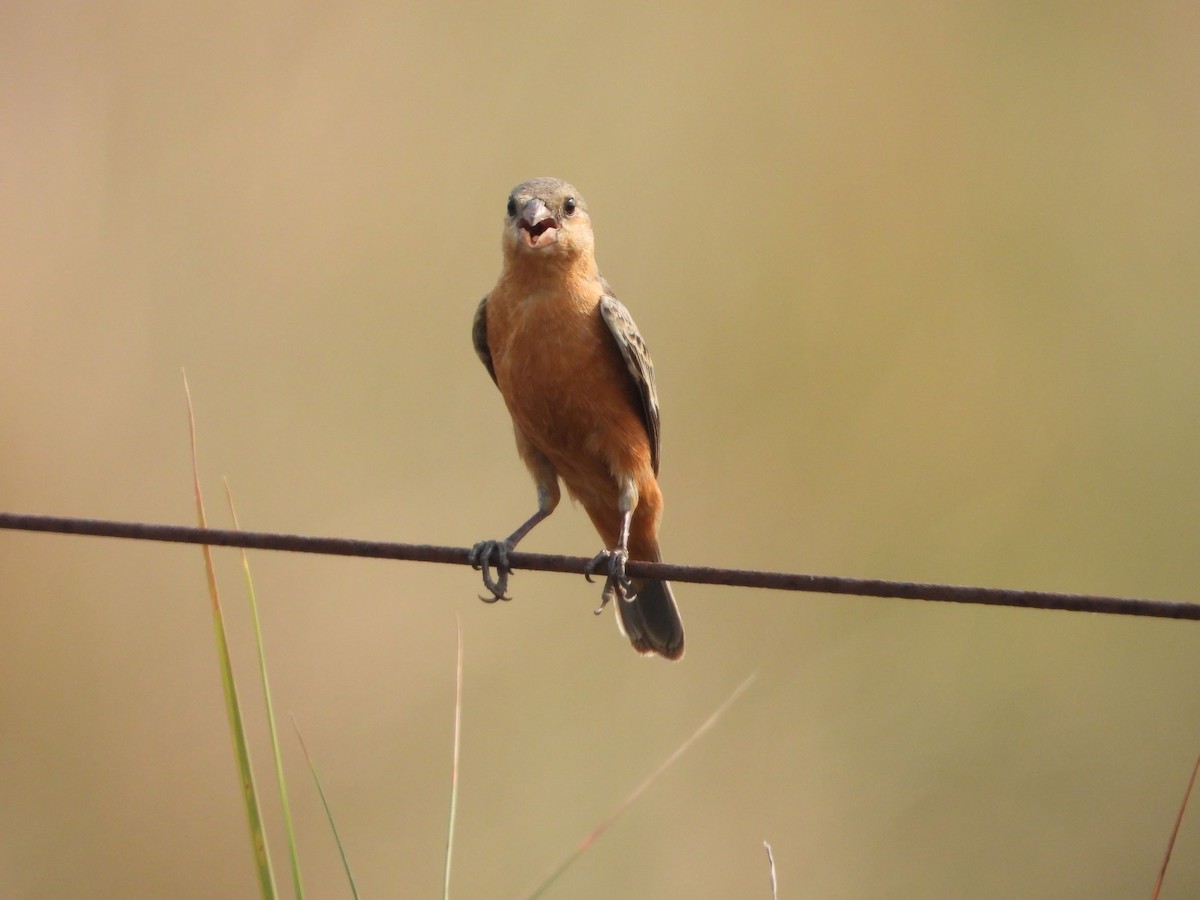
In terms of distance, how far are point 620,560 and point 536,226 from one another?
140cm

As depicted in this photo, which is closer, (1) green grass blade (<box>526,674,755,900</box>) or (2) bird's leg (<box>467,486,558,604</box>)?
(1) green grass blade (<box>526,674,755,900</box>)

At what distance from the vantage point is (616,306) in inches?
200

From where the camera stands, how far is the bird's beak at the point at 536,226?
16.3 ft

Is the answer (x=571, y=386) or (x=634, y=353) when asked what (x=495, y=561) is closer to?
(x=571, y=386)

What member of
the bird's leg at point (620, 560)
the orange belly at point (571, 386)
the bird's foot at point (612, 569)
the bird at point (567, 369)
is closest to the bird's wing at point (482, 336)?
the bird at point (567, 369)

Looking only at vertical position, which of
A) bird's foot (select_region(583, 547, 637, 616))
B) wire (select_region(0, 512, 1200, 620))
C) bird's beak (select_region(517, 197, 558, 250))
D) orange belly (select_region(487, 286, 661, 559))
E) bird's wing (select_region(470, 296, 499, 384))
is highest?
bird's beak (select_region(517, 197, 558, 250))

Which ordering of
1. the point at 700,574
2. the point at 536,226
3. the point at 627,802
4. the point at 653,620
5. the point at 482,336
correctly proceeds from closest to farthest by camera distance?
the point at 700,574 → the point at 627,802 → the point at 536,226 → the point at 482,336 → the point at 653,620

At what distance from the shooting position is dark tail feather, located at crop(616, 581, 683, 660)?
18.4 ft

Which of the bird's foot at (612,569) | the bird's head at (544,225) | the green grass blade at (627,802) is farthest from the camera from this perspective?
the bird's head at (544,225)

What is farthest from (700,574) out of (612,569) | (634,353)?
(634,353)

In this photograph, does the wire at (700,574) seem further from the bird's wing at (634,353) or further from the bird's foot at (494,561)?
the bird's wing at (634,353)

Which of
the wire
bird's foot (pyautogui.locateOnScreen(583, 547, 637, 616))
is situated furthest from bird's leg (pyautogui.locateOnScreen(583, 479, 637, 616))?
the wire

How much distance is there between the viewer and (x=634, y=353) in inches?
197

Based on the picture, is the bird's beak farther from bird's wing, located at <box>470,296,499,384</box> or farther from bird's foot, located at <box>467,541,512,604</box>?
bird's foot, located at <box>467,541,512,604</box>
